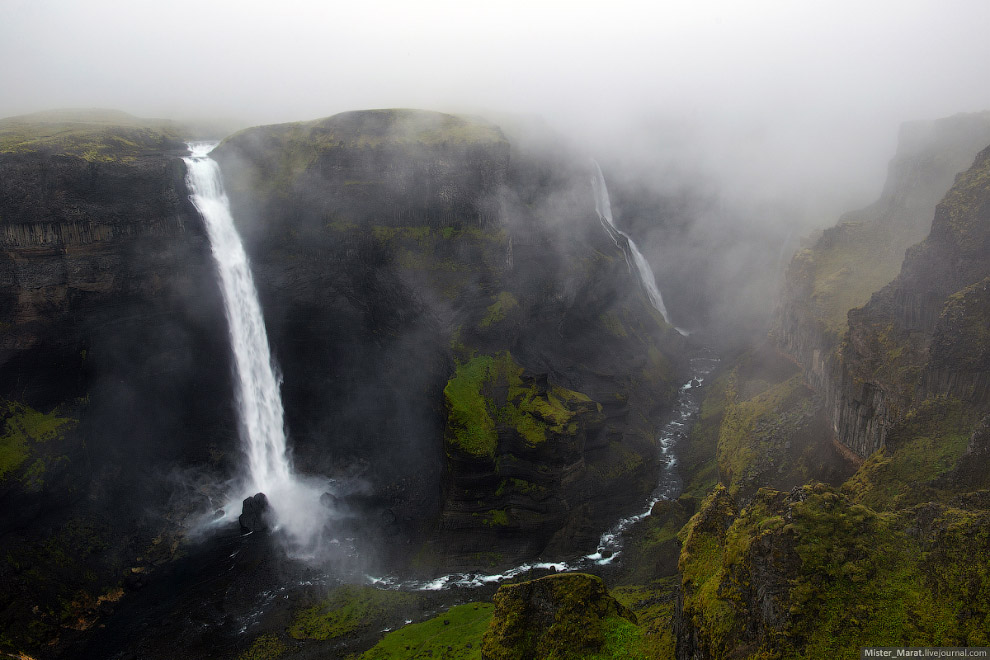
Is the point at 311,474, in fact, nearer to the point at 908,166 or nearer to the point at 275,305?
the point at 275,305

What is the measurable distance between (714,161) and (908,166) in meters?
46.1

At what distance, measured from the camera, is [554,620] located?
780 inches

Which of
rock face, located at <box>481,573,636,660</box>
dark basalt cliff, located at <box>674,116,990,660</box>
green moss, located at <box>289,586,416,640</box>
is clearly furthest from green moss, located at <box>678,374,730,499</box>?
rock face, located at <box>481,573,636,660</box>

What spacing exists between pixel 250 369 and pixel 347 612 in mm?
20888

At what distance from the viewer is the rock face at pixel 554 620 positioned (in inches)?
751

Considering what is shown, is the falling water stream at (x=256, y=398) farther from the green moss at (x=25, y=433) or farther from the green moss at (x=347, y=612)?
the green moss at (x=25, y=433)

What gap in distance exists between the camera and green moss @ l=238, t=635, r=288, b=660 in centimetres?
3017

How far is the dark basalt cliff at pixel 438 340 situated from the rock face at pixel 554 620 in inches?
683

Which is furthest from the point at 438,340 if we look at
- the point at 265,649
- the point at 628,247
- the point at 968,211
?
the point at 628,247

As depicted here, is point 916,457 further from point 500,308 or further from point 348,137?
point 348,137

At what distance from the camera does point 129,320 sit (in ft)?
134

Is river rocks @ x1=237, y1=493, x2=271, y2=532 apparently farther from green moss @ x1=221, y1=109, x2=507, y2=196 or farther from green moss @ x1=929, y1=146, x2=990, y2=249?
green moss @ x1=929, y1=146, x2=990, y2=249

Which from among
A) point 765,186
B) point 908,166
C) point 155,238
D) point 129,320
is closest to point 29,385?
point 129,320

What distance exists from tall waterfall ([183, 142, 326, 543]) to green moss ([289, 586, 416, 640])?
945cm
